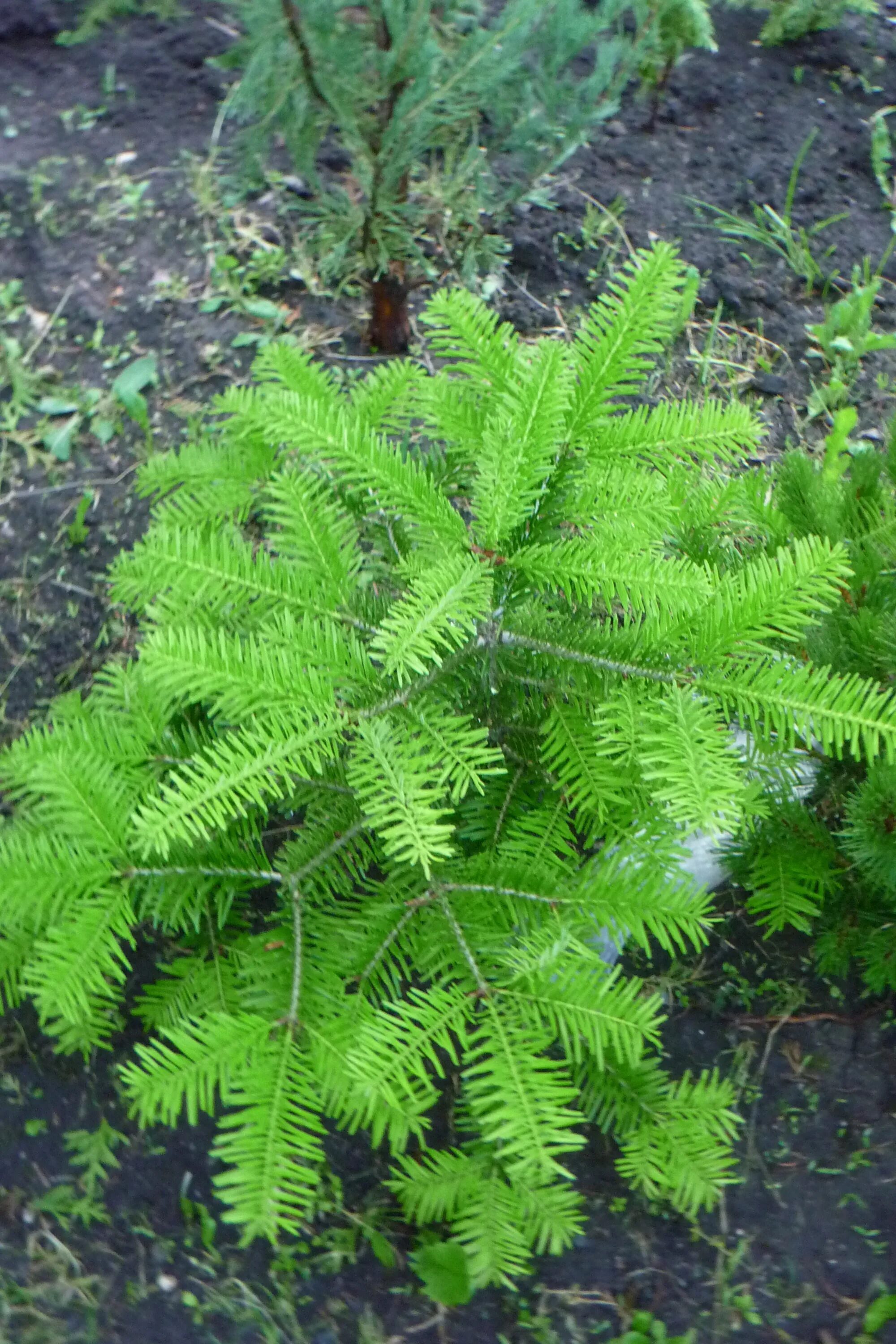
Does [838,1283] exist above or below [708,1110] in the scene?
below

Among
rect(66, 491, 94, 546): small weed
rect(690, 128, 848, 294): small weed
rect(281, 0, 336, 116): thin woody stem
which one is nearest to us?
rect(281, 0, 336, 116): thin woody stem

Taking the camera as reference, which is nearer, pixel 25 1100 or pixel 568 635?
pixel 568 635

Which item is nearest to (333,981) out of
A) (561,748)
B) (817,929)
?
(561,748)

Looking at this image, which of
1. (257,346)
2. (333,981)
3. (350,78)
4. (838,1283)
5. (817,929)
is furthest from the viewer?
(257,346)

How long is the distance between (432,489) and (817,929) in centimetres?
95

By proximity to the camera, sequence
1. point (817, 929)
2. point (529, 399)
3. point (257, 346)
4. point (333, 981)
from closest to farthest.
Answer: point (529, 399), point (333, 981), point (817, 929), point (257, 346)

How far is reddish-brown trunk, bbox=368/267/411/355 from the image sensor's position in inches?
88.9

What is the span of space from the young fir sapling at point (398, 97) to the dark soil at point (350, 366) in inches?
13.9

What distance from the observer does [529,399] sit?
1.08 meters

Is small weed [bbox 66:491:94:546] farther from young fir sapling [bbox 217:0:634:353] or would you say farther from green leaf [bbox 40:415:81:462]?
young fir sapling [bbox 217:0:634:353]

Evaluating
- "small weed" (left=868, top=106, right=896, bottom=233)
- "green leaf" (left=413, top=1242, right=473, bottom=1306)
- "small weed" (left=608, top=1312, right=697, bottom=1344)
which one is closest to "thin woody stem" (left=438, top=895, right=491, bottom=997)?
"green leaf" (left=413, top=1242, right=473, bottom=1306)

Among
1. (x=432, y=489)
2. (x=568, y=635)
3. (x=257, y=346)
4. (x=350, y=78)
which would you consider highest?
(x=350, y=78)

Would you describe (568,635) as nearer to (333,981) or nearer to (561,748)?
(561,748)

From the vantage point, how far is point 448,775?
1097 mm
